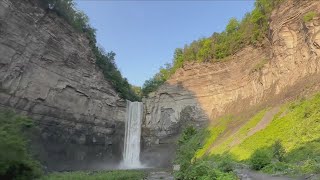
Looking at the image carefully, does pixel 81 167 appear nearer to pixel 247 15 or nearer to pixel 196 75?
pixel 196 75

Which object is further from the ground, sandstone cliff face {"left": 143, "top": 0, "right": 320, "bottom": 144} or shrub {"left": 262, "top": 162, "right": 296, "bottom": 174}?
sandstone cliff face {"left": 143, "top": 0, "right": 320, "bottom": 144}

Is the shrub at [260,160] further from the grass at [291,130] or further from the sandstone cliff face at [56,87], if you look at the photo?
the sandstone cliff face at [56,87]

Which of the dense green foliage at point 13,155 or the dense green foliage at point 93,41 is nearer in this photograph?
the dense green foliage at point 13,155

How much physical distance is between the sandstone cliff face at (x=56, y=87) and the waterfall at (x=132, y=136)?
2014 millimetres

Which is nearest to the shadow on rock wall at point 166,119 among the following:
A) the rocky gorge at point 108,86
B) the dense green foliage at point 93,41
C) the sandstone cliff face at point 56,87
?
the rocky gorge at point 108,86

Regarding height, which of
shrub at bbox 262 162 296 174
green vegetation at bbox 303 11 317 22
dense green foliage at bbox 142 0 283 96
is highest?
dense green foliage at bbox 142 0 283 96

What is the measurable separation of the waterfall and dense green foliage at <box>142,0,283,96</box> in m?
6.34

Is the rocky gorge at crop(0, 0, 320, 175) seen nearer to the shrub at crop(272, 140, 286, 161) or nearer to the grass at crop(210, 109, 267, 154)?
the grass at crop(210, 109, 267, 154)

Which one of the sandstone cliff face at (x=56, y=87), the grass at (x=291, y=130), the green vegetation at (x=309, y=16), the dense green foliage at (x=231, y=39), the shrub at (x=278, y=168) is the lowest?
the shrub at (x=278, y=168)

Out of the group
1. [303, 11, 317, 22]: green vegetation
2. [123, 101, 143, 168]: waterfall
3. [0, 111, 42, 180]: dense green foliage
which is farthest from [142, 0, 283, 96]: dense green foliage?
[0, 111, 42, 180]: dense green foliage

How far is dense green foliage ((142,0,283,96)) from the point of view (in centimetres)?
4391

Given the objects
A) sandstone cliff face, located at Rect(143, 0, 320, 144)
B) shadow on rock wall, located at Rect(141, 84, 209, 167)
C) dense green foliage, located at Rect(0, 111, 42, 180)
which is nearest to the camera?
dense green foliage, located at Rect(0, 111, 42, 180)

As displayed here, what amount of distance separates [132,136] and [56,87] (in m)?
17.0

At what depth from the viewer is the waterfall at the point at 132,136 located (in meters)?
48.7
